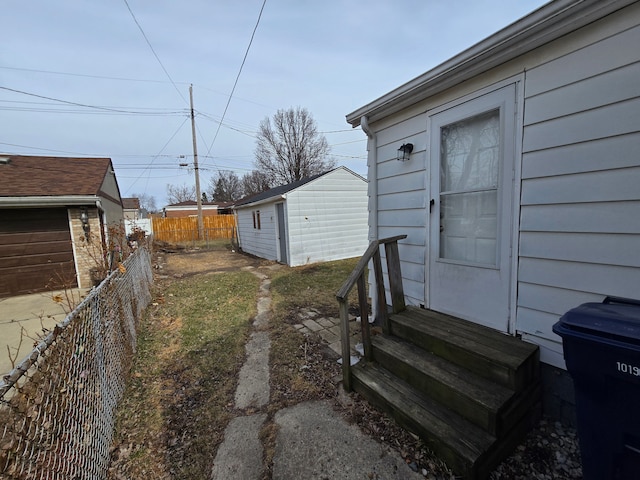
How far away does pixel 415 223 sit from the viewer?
2920 mm

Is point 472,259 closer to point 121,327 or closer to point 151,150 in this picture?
point 121,327

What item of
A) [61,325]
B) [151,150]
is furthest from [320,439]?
[151,150]

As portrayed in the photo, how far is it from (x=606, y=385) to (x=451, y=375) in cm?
94

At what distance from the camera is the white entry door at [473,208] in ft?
7.20

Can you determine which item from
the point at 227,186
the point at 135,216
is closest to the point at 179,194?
the point at 227,186

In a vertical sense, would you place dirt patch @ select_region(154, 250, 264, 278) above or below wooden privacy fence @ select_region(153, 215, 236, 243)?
below

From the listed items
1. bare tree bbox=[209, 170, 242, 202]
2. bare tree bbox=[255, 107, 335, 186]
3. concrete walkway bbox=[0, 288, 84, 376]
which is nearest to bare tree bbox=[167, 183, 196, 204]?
bare tree bbox=[209, 170, 242, 202]

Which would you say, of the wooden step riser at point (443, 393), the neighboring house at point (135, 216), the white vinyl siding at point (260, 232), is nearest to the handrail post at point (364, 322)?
the wooden step riser at point (443, 393)

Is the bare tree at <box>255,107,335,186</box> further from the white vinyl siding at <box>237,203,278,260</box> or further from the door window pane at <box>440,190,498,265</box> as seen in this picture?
the door window pane at <box>440,190,498,265</box>

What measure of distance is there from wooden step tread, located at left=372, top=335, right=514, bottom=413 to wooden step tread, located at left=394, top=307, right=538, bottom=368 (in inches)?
7.5

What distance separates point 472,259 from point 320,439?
6.62 feet

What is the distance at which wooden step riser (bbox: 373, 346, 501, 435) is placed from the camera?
1.69 meters

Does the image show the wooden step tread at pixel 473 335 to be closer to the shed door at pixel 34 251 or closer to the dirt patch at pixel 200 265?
the dirt patch at pixel 200 265

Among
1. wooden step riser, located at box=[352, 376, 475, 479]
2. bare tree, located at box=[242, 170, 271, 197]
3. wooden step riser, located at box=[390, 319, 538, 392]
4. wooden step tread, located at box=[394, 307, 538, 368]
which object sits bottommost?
wooden step riser, located at box=[352, 376, 475, 479]
